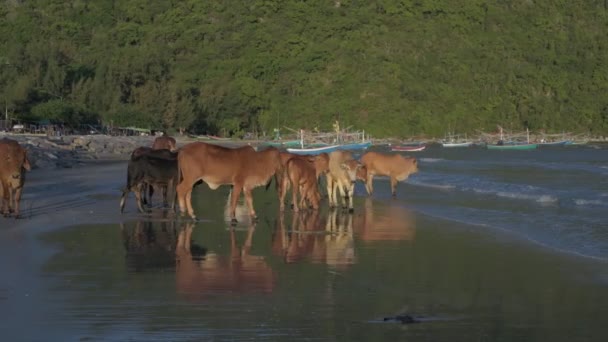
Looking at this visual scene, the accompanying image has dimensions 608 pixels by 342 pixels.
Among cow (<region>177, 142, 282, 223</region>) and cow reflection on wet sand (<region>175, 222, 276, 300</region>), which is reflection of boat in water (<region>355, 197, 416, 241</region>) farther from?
cow reflection on wet sand (<region>175, 222, 276, 300</region>)

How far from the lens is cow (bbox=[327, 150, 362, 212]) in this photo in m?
18.6

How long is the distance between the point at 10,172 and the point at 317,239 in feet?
15.8

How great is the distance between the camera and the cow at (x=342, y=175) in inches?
734

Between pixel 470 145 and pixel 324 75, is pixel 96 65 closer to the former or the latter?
pixel 324 75

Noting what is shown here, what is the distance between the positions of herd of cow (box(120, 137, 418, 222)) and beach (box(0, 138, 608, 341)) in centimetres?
43

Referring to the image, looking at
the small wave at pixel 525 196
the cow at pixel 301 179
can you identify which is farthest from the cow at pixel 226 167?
the small wave at pixel 525 196

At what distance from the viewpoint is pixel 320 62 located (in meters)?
115

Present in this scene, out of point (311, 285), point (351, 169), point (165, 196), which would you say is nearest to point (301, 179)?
point (351, 169)

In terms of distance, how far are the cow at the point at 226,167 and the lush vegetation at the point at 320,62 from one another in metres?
69.0

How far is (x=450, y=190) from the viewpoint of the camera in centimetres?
2517

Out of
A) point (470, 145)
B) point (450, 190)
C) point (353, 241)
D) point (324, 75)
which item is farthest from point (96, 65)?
point (353, 241)

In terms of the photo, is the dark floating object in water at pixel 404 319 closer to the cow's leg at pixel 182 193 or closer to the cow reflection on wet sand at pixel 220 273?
the cow reflection on wet sand at pixel 220 273

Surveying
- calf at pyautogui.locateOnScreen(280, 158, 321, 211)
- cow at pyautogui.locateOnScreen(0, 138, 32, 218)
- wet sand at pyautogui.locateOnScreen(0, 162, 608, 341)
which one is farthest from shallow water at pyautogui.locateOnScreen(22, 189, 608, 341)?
calf at pyautogui.locateOnScreen(280, 158, 321, 211)

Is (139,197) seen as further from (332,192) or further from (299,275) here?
(299,275)
